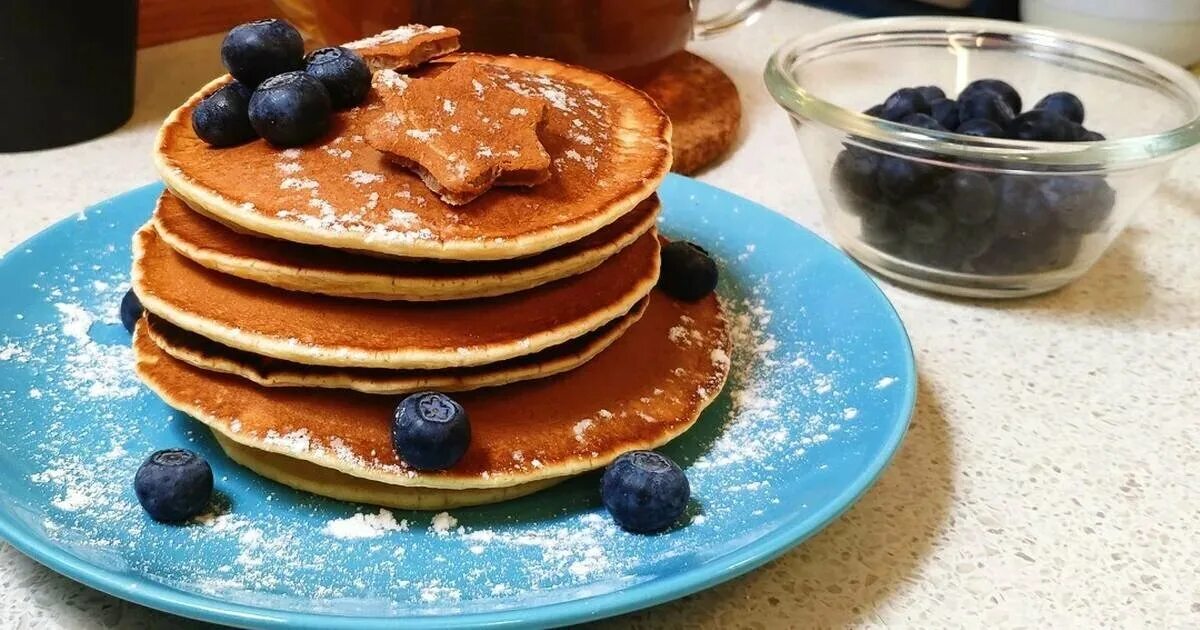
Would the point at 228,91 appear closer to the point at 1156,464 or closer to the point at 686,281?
the point at 686,281

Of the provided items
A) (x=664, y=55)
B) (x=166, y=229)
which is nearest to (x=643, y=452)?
(x=166, y=229)

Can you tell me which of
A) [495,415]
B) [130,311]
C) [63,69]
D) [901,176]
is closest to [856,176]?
[901,176]

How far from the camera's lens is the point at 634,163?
3.22 feet

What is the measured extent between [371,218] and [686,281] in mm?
414

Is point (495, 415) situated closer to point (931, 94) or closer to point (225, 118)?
point (225, 118)

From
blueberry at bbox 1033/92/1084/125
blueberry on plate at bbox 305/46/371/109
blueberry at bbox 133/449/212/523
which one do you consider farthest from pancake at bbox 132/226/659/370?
blueberry at bbox 1033/92/1084/125

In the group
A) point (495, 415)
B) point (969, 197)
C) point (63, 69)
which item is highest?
point (969, 197)

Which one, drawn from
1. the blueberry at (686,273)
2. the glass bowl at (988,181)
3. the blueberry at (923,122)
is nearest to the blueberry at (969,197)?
the glass bowl at (988,181)

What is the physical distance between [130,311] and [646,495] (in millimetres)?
609

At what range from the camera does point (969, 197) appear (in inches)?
49.9

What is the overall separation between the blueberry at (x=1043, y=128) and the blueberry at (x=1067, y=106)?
11 cm

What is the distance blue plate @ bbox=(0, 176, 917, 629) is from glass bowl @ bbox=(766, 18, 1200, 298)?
8.1 inches

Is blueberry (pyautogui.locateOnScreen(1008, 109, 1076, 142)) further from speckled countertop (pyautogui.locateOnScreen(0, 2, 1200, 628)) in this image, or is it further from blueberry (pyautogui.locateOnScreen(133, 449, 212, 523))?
blueberry (pyautogui.locateOnScreen(133, 449, 212, 523))

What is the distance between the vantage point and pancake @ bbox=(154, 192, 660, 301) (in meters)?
0.83
